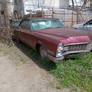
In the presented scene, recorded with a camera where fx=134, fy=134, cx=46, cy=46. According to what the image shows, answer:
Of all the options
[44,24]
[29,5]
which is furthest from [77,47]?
[29,5]

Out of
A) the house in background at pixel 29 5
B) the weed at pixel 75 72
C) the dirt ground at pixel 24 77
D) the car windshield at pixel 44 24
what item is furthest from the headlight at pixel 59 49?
the house in background at pixel 29 5

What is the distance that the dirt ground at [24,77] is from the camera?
3014 mm

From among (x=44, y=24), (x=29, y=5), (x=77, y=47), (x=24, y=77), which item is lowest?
(x=24, y=77)

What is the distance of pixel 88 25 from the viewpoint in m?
7.98

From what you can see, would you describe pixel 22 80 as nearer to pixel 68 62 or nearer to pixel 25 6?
pixel 68 62

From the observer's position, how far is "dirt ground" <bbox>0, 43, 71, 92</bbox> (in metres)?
3.01

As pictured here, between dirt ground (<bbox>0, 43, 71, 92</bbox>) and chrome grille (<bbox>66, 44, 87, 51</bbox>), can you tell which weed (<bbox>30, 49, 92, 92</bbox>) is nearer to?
dirt ground (<bbox>0, 43, 71, 92</bbox>)

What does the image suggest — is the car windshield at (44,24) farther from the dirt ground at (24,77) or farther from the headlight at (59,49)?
the headlight at (59,49)

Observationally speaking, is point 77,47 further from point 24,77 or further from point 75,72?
point 24,77

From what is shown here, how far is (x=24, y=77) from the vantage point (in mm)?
3516

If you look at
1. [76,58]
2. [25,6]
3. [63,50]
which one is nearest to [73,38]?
[63,50]

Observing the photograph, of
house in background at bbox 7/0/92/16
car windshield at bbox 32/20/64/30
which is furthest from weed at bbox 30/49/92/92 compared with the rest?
house in background at bbox 7/0/92/16

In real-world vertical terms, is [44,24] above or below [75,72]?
above

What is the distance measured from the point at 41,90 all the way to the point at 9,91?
27.6 inches
